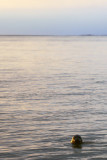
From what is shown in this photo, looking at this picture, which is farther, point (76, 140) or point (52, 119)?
point (52, 119)

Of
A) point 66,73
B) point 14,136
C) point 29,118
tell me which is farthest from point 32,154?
point 66,73

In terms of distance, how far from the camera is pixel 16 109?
73.6 feet

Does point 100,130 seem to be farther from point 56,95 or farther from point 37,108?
point 56,95

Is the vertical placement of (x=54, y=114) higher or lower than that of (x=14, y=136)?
higher

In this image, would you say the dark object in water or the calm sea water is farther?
the dark object in water

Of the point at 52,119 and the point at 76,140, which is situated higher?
the point at 52,119

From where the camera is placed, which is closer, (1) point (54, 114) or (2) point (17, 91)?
(1) point (54, 114)

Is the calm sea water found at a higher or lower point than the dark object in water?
higher

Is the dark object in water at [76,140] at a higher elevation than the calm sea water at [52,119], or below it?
below

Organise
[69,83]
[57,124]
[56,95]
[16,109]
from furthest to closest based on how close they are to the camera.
Answer: [69,83], [56,95], [16,109], [57,124]

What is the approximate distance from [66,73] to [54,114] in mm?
21194

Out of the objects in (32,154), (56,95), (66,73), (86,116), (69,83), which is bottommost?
(32,154)

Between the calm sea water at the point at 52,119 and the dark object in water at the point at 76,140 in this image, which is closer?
the calm sea water at the point at 52,119

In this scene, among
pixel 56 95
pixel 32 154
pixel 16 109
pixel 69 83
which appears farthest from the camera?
pixel 69 83
